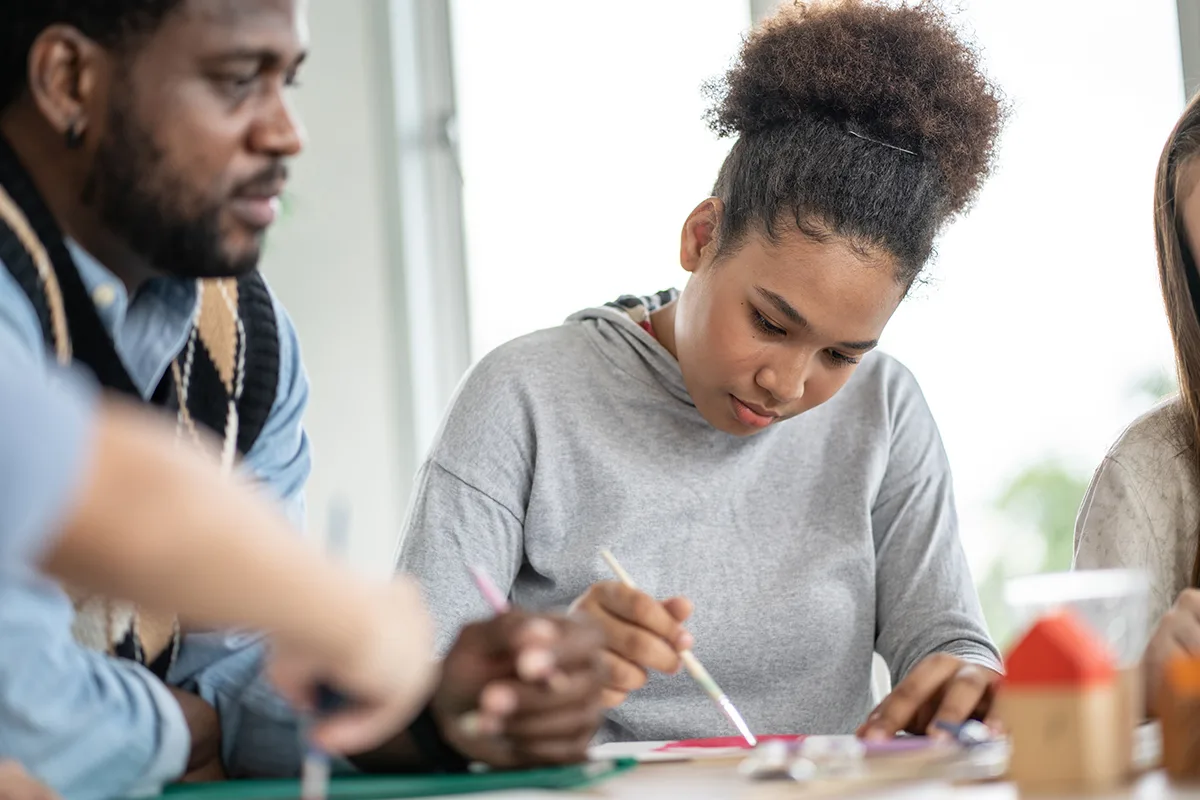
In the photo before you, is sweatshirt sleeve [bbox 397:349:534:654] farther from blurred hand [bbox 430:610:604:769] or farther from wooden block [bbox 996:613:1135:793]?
wooden block [bbox 996:613:1135:793]

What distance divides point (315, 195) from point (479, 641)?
2.38 meters

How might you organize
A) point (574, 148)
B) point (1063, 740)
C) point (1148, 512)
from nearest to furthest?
point (1063, 740), point (1148, 512), point (574, 148)

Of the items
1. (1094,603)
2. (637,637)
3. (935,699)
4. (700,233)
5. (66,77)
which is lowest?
(935,699)

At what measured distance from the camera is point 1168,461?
4.97ft

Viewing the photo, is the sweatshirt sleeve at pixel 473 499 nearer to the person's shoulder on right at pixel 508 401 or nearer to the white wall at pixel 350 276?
the person's shoulder on right at pixel 508 401

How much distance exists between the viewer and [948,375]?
2.39m

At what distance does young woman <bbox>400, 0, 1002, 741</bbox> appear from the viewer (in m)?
1.43

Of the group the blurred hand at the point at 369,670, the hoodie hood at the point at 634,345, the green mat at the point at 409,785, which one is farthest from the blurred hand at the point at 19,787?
the hoodie hood at the point at 634,345

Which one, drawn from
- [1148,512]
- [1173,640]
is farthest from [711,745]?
[1148,512]

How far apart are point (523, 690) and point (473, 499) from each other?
22.9 inches

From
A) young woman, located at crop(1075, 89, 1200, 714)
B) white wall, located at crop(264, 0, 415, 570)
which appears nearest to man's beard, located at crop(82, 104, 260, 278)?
young woman, located at crop(1075, 89, 1200, 714)

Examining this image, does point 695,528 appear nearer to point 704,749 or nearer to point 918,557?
point 918,557

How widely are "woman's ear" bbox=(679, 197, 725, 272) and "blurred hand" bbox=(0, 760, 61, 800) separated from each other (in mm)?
930

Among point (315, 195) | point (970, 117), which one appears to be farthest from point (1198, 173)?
point (315, 195)
